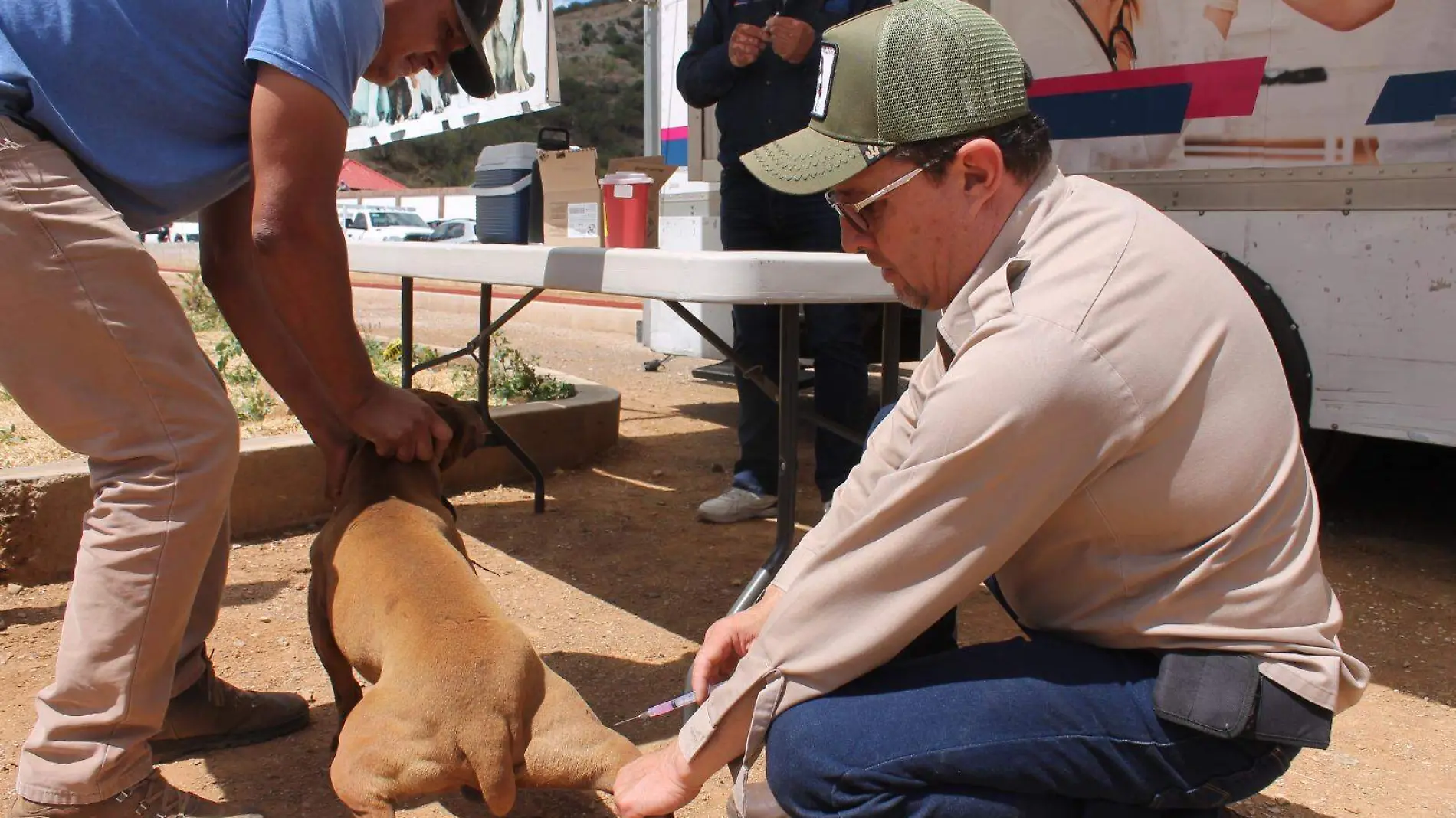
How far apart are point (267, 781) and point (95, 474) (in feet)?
3.04

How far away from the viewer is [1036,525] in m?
1.57

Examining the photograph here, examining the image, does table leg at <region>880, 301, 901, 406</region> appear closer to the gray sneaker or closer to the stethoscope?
the gray sneaker

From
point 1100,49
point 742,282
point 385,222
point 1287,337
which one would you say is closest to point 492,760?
point 742,282

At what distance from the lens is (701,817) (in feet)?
8.13

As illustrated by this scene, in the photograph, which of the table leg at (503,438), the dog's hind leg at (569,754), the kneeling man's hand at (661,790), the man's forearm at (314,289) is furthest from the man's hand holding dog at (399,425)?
the table leg at (503,438)

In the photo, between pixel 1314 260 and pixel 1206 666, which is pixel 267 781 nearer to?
pixel 1206 666

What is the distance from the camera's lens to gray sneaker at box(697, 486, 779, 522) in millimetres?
4688

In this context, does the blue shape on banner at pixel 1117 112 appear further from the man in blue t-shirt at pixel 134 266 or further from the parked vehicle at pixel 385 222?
the parked vehicle at pixel 385 222

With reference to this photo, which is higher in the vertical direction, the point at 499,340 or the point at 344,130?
the point at 344,130

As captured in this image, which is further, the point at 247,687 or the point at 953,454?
the point at 247,687

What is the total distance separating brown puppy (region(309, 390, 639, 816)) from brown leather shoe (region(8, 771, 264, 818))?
1.16ft

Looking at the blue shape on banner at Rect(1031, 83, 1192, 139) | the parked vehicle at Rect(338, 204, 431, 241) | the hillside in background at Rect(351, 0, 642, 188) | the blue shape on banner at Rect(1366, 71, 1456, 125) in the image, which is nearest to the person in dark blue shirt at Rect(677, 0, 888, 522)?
the blue shape on banner at Rect(1031, 83, 1192, 139)

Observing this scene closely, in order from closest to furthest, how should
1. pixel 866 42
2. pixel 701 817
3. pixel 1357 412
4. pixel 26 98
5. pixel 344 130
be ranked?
pixel 866 42 → pixel 26 98 → pixel 344 130 → pixel 701 817 → pixel 1357 412

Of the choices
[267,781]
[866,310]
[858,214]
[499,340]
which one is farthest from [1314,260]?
[499,340]
